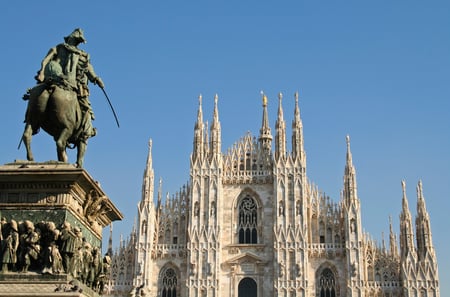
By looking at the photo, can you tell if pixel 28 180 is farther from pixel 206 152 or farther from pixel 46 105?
pixel 206 152

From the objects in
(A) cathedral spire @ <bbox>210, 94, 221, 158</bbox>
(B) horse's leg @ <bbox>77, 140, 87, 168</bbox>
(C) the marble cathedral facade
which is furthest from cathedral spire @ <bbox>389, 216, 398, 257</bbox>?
(B) horse's leg @ <bbox>77, 140, 87, 168</bbox>

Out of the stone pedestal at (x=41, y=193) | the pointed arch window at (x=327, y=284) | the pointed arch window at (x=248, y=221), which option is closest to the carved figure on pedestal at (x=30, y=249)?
the stone pedestal at (x=41, y=193)

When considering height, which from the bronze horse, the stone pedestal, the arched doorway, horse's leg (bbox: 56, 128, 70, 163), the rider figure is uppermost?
the arched doorway

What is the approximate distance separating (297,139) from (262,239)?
7280mm

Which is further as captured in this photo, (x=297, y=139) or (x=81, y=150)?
(x=297, y=139)

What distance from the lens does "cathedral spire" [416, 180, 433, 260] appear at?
4197 centimetres

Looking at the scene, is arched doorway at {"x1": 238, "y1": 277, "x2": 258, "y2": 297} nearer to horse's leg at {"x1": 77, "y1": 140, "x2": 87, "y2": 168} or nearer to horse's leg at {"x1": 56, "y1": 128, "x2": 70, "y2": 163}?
horse's leg at {"x1": 77, "y1": 140, "x2": 87, "y2": 168}

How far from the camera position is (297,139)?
148 feet

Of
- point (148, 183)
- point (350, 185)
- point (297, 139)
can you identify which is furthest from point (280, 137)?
point (148, 183)

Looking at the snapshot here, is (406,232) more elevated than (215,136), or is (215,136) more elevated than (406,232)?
(215,136)

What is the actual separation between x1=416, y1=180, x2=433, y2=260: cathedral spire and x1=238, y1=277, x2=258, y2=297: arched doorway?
35.7 ft

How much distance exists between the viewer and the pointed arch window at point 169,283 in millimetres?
42938

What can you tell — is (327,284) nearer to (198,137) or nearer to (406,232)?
(406,232)

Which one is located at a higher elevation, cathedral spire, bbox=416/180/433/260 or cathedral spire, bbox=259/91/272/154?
cathedral spire, bbox=259/91/272/154
